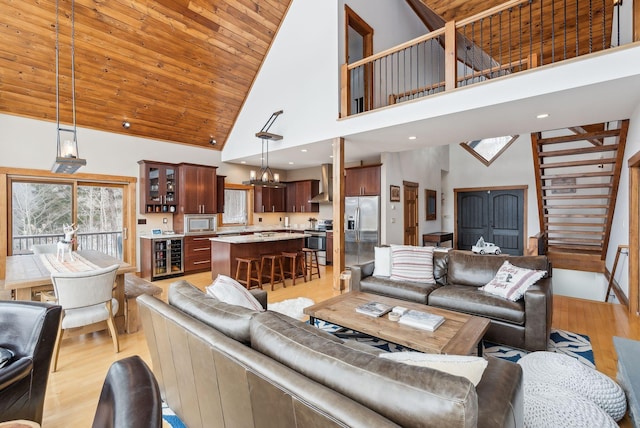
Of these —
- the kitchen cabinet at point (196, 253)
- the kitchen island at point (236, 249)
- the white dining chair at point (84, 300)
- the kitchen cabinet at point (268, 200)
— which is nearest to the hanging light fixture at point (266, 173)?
the kitchen island at point (236, 249)

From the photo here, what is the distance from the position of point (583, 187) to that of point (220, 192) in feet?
23.4

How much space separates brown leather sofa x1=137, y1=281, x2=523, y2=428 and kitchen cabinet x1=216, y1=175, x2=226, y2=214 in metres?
5.73

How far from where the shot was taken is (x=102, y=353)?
9.63 feet

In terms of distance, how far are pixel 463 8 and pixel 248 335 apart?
6.09 m

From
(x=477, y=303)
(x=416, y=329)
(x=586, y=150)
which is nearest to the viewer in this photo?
(x=416, y=329)

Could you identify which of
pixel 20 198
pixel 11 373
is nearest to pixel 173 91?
pixel 20 198

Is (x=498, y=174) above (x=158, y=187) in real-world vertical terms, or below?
above

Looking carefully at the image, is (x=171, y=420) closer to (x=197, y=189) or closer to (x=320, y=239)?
(x=197, y=189)

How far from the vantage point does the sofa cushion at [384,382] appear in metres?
0.85

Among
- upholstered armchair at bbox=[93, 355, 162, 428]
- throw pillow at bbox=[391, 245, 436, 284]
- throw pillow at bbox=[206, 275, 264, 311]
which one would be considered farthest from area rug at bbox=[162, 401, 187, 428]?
throw pillow at bbox=[391, 245, 436, 284]

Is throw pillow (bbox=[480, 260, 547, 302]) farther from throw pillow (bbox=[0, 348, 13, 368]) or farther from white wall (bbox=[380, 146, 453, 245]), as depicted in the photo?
throw pillow (bbox=[0, 348, 13, 368])

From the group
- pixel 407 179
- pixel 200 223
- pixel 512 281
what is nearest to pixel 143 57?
pixel 200 223

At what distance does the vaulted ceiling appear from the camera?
431 cm

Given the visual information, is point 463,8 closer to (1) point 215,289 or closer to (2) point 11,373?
(1) point 215,289
